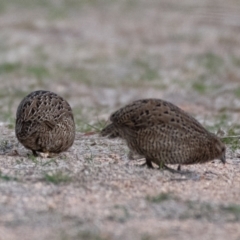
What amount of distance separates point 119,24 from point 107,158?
54.4ft

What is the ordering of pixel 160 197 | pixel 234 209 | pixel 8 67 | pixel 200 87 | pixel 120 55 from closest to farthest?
pixel 234 209, pixel 160 197, pixel 200 87, pixel 8 67, pixel 120 55

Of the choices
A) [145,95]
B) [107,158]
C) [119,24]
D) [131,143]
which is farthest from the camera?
[119,24]

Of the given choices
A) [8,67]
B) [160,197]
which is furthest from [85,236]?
[8,67]

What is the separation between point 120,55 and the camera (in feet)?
66.5

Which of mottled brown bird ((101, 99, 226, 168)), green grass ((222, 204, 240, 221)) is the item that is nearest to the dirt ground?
green grass ((222, 204, 240, 221))

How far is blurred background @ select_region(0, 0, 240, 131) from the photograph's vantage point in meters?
15.0

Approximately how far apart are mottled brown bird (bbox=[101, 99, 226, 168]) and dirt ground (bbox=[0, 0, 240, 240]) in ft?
0.58

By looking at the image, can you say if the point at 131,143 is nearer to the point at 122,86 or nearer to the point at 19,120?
the point at 19,120

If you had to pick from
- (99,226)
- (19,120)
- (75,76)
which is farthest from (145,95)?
(99,226)

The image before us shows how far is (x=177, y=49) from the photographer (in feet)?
69.1

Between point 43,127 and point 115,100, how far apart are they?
6362mm

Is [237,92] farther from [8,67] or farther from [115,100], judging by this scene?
[8,67]

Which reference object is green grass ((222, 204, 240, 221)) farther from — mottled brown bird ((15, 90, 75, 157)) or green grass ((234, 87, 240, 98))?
green grass ((234, 87, 240, 98))

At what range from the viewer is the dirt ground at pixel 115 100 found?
6.46m
